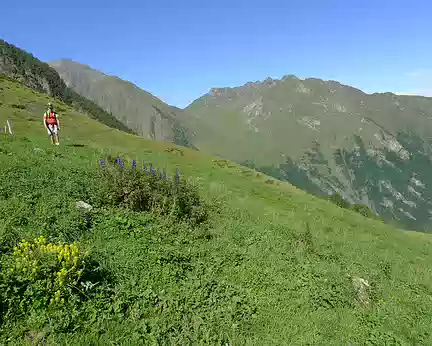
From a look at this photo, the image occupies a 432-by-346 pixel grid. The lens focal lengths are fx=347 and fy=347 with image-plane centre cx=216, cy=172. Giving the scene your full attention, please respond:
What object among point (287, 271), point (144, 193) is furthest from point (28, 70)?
point (287, 271)

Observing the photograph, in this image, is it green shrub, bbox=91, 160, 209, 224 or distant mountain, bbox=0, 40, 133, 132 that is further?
distant mountain, bbox=0, 40, 133, 132

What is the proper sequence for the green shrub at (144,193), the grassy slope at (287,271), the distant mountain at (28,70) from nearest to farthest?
the grassy slope at (287,271), the green shrub at (144,193), the distant mountain at (28,70)

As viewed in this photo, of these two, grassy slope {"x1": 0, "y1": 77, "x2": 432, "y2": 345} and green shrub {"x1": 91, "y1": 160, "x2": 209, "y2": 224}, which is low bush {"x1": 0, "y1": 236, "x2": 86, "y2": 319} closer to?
grassy slope {"x1": 0, "y1": 77, "x2": 432, "y2": 345}

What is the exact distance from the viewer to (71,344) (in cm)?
613

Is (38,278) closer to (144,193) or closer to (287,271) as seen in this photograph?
(144,193)

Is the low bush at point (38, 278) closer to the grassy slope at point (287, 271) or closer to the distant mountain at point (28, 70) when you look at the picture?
the grassy slope at point (287, 271)

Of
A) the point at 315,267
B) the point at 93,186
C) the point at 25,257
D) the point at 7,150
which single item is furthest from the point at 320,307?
the point at 7,150

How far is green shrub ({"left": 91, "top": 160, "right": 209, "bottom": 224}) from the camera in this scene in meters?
12.2

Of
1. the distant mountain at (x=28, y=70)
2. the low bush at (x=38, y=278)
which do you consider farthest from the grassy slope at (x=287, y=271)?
the distant mountain at (x=28, y=70)

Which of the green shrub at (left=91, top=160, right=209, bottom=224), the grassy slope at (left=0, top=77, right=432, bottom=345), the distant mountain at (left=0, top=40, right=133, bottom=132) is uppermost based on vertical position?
the distant mountain at (left=0, top=40, right=133, bottom=132)

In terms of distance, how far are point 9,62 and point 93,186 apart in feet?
380

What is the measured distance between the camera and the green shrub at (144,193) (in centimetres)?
1223

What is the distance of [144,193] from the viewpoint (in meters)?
12.6

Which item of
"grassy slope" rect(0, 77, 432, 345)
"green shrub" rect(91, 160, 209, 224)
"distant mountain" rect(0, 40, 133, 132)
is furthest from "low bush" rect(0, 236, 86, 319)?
"distant mountain" rect(0, 40, 133, 132)
